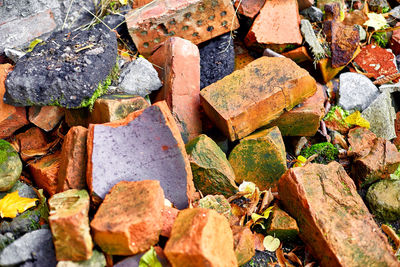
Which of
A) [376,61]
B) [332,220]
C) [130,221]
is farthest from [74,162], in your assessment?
[376,61]

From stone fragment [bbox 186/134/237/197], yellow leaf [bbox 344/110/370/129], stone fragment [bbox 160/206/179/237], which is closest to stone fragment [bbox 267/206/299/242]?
stone fragment [bbox 186/134/237/197]

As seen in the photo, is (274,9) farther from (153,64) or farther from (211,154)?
(211,154)

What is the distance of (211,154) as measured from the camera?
272 cm

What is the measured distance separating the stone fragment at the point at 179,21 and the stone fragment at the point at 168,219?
1.82m

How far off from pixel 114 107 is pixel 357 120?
2.35 m

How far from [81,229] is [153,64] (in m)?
1.90

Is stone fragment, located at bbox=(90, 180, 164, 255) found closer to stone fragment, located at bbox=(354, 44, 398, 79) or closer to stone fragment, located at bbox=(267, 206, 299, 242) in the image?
stone fragment, located at bbox=(267, 206, 299, 242)

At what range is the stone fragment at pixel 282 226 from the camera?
252cm

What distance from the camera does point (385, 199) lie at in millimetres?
2920

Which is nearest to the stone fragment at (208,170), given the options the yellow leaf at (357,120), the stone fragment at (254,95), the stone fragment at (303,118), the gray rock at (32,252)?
the stone fragment at (254,95)

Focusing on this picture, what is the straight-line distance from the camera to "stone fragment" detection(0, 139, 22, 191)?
8.31 feet

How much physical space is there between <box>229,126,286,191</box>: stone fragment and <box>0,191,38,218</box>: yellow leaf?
1.48 m

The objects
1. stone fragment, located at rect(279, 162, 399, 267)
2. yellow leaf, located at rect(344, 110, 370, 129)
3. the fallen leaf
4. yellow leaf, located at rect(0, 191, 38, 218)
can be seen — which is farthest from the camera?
yellow leaf, located at rect(344, 110, 370, 129)

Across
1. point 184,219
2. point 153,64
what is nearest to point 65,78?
point 153,64
